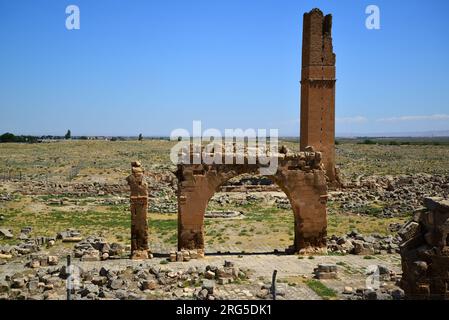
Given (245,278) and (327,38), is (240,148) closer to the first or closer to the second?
(245,278)

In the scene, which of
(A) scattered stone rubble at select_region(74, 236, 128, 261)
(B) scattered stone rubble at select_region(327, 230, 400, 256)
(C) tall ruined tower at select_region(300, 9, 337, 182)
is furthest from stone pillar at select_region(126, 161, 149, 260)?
(C) tall ruined tower at select_region(300, 9, 337, 182)

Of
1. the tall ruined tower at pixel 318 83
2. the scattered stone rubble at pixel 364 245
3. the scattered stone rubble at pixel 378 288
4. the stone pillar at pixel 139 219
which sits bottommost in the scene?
the scattered stone rubble at pixel 364 245

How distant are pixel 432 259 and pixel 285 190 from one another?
7996 millimetres

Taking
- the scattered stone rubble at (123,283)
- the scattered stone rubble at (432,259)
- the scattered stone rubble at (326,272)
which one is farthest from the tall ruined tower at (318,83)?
the scattered stone rubble at (432,259)

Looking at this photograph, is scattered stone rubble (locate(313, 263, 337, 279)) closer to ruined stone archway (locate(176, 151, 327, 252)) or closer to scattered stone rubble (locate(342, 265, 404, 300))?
scattered stone rubble (locate(342, 265, 404, 300))

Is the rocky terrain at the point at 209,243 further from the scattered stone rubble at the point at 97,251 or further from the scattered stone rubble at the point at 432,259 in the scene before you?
the scattered stone rubble at the point at 432,259

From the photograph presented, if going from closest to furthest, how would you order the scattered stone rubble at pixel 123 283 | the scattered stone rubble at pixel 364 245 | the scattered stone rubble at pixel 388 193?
the scattered stone rubble at pixel 123 283, the scattered stone rubble at pixel 364 245, the scattered stone rubble at pixel 388 193

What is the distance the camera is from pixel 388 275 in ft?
48.5

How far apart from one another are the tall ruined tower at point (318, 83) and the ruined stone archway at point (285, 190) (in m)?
17.2

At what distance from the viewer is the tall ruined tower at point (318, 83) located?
34844mm

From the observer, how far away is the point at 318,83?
3500 centimetres

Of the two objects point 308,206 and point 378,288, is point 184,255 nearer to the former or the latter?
point 308,206
